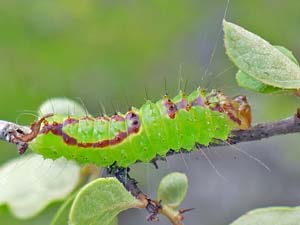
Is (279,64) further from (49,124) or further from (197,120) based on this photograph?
(49,124)

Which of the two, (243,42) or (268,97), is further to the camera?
(268,97)

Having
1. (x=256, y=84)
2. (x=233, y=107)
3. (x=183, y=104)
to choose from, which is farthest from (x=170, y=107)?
(x=256, y=84)

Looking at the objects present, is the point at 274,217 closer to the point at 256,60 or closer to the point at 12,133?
the point at 256,60

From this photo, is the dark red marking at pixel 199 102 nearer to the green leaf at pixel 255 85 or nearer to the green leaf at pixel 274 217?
the green leaf at pixel 255 85

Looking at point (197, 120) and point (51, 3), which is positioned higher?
point (51, 3)

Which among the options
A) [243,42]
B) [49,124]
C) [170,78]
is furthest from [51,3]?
[243,42]

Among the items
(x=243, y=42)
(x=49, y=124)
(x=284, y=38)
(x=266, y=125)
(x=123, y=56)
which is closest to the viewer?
(x=243, y=42)

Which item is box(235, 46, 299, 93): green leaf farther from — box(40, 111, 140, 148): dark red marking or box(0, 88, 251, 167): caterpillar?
box(40, 111, 140, 148): dark red marking

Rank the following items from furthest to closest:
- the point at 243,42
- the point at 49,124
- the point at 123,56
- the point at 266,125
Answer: the point at 123,56 < the point at 49,124 < the point at 266,125 < the point at 243,42
